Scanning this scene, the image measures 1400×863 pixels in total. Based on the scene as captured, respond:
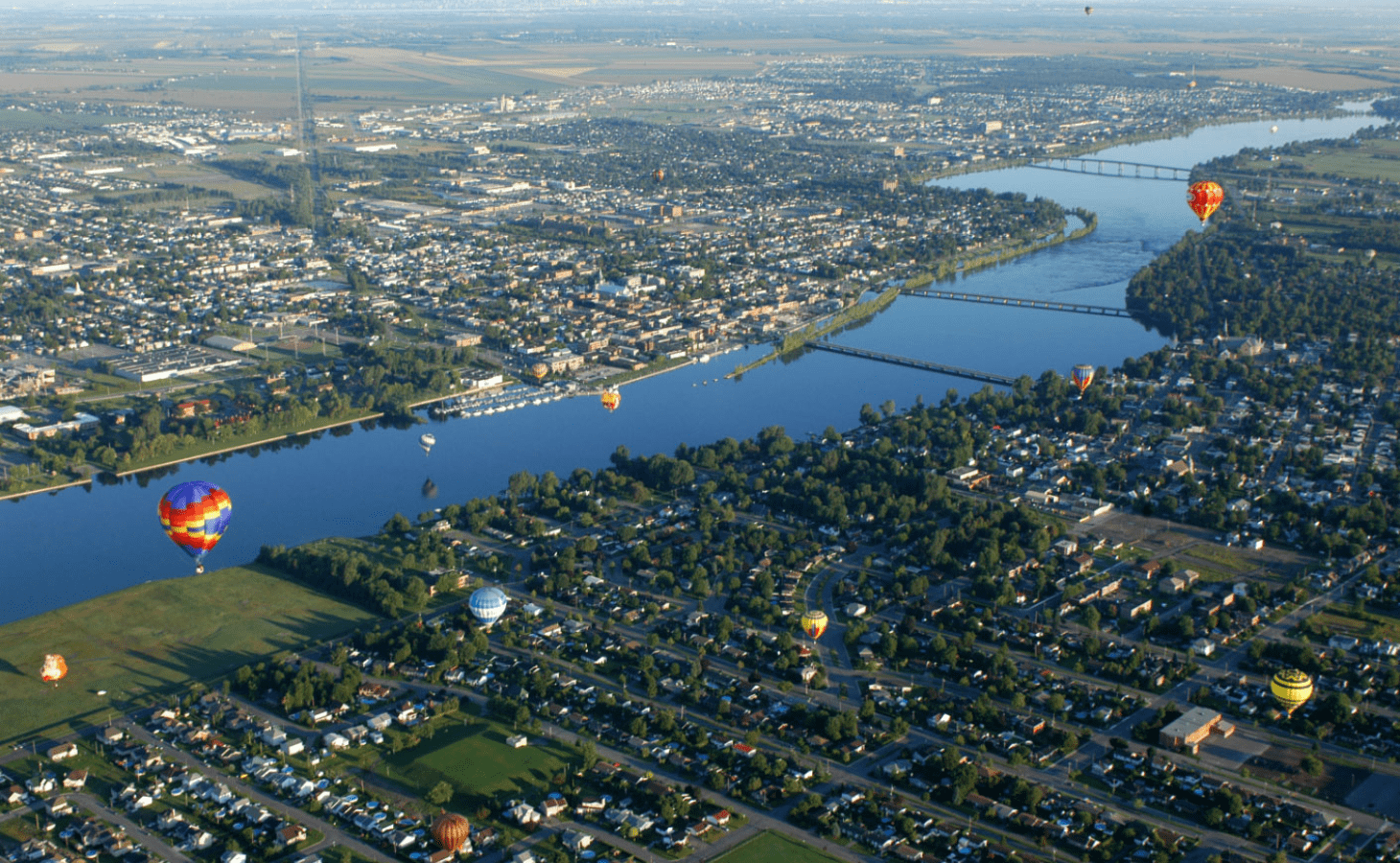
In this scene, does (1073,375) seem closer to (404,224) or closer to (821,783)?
(821,783)

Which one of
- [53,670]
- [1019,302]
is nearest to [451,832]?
[53,670]

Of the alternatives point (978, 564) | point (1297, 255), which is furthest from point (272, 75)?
point (978, 564)

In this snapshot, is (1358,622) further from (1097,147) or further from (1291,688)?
(1097,147)

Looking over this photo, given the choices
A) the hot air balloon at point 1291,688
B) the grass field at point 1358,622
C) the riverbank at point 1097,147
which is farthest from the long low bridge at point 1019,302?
the hot air balloon at point 1291,688

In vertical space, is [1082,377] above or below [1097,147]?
below

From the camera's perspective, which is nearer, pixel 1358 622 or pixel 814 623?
pixel 814 623

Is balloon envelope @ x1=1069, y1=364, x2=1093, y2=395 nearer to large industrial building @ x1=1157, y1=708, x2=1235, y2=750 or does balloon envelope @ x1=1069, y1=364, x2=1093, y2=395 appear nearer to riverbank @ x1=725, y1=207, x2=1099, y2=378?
riverbank @ x1=725, y1=207, x2=1099, y2=378
